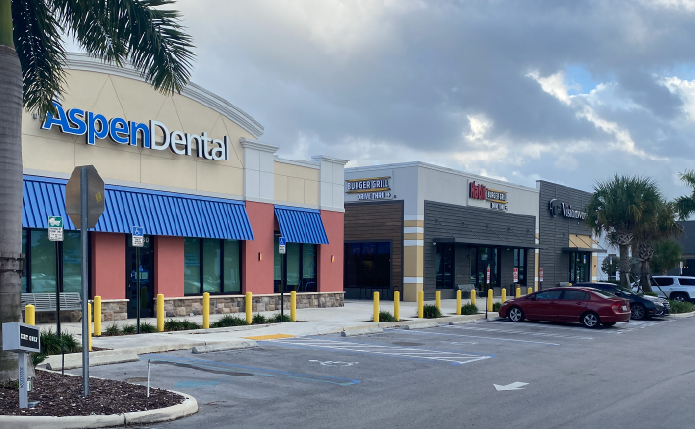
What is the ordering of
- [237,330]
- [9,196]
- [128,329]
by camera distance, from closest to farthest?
1. [9,196]
2. [128,329]
3. [237,330]

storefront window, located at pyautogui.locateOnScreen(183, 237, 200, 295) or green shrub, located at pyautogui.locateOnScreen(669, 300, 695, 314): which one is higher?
storefront window, located at pyautogui.locateOnScreen(183, 237, 200, 295)

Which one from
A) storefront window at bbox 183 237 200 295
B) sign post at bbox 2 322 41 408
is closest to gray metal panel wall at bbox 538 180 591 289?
storefront window at bbox 183 237 200 295

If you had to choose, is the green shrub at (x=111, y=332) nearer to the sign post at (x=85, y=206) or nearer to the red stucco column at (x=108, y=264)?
the red stucco column at (x=108, y=264)

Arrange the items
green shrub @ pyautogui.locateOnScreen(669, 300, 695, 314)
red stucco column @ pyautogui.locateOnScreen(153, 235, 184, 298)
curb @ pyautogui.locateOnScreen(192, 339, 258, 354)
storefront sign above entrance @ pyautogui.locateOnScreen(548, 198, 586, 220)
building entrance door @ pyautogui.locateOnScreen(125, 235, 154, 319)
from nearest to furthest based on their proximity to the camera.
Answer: curb @ pyautogui.locateOnScreen(192, 339, 258, 354)
building entrance door @ pyautogui.locateOnScreen(125, 235, 154, 319)
red stucco column @ pyautogui.locateOnScreen(153, 235, 184, 298)
green shrub @ pyautogui.locateOnScreen(669, 300, 695, 314)
storefront sign above entrance @ pyautogui.locateOnScreen(548, 198, 586, 220)

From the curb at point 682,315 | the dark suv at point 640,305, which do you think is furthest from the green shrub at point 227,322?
the curb at point 682,315

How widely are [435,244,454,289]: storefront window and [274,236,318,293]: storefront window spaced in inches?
380

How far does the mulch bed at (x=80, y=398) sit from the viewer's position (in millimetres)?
8148

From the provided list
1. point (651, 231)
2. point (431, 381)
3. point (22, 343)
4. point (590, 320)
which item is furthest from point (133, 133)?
point (651, 231)

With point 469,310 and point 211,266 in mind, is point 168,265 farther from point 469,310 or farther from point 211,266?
point 469,310

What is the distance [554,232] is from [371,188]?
1755cm

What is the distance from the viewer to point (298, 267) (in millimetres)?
27734

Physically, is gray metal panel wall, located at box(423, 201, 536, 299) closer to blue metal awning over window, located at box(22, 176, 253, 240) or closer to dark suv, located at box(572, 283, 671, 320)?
dark suv, located at box(572, 283, 671, 320)

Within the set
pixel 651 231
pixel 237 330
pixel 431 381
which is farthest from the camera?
pixel 651 231

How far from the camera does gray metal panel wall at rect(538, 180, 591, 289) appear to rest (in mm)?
46188
